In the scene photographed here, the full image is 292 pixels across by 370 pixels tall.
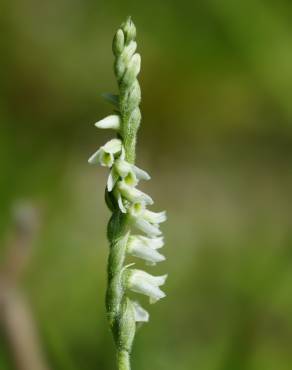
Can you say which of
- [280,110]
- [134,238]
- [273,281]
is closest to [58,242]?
[273,281]

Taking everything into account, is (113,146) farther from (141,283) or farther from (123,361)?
(123,361)

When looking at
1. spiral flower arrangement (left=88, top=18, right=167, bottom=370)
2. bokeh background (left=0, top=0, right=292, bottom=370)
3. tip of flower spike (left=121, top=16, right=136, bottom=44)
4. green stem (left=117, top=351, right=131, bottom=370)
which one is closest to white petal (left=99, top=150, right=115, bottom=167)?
spiral flower arrangement (left=88, top=18, right=167, bottom=370)

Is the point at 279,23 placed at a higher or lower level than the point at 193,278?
higher

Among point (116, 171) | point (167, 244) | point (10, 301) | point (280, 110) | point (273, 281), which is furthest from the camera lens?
point (280, 110)

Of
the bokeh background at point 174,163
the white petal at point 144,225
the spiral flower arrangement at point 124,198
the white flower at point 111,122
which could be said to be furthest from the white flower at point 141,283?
the bokeh background at point 174,163

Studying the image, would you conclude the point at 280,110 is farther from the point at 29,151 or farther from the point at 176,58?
the point at 29,151
